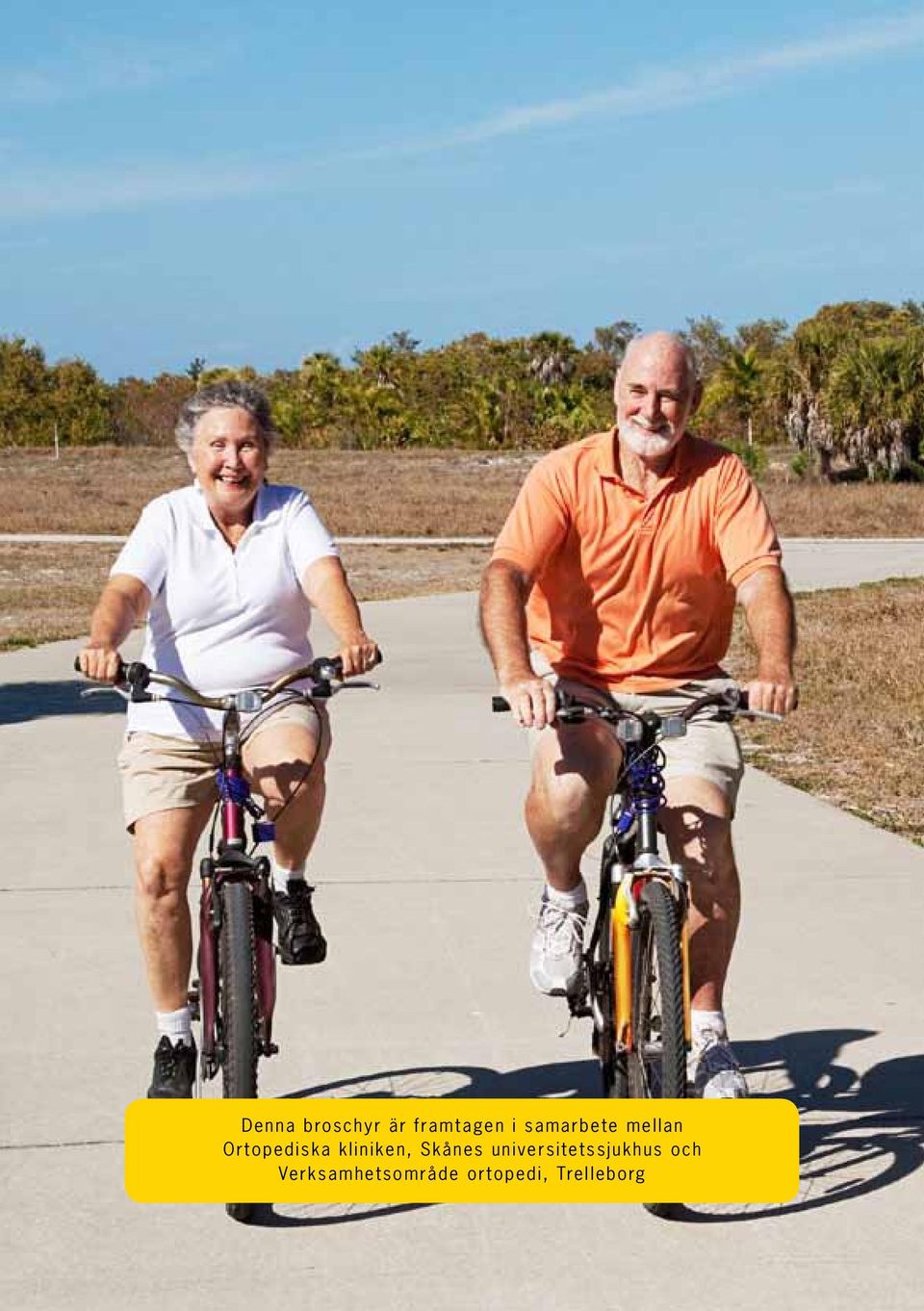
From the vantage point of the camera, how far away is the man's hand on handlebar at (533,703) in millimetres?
4590

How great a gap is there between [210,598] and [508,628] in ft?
2.37

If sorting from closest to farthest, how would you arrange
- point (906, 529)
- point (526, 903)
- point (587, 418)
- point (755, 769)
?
point (526, 903)
point (755, 769)
point (906, 529)
point (587, 418)

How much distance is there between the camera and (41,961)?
681cm

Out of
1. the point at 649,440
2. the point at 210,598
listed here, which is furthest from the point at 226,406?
the point at 649,440

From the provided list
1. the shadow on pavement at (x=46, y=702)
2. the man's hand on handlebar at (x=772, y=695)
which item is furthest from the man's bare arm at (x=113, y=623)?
the shadow on pavement at (x=46, y=702)

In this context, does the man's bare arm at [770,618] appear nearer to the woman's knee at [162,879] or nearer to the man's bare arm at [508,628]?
the man's bare arm at [508,628]

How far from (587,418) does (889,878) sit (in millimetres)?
67066

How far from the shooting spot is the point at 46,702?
13.9 meters

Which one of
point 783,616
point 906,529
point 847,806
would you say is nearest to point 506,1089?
point 783,616

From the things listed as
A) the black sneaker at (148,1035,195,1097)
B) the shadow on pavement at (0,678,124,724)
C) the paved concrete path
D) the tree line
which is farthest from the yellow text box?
the tree line

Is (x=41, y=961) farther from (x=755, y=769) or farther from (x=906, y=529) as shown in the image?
(x=906, y=529)

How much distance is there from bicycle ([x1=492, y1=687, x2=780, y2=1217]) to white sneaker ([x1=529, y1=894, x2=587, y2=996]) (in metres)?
0.24

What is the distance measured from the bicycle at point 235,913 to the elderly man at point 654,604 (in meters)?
0.53

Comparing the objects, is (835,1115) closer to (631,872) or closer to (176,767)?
(631,872)
